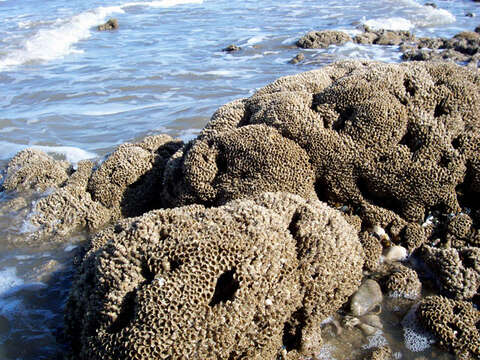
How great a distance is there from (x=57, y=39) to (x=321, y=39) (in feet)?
37.8

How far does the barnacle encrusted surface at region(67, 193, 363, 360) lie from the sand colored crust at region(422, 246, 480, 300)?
0.89 meters

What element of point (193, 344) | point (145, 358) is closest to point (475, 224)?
point (193, 344)

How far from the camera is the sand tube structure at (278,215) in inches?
111

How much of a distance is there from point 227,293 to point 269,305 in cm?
32

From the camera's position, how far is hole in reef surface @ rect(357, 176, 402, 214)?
4.13m

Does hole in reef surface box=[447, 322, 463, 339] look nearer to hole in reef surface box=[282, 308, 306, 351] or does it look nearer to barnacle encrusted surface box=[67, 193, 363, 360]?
barnacle encrusted surface box=[67, 193, 363, 360]

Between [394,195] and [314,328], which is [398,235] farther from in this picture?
[314,328]

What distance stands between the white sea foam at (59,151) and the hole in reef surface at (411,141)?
5.45 meters

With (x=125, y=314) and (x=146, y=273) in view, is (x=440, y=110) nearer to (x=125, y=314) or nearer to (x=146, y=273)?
(x=146, y=273)

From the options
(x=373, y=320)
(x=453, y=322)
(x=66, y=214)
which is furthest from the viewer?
(x=66, y=214)

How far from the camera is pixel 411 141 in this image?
4.12 meters

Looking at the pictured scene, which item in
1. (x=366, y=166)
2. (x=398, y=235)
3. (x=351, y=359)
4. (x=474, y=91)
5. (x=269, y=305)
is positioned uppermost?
(x=474, y=91)

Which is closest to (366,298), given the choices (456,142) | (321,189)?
(321,189)

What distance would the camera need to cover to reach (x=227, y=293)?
2.86 meters
